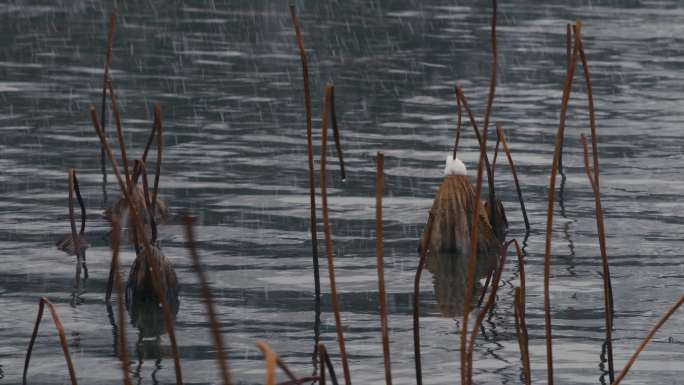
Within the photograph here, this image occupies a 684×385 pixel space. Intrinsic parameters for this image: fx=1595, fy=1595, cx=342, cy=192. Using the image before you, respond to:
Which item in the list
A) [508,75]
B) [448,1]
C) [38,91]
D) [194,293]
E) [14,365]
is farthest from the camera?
[448,1]

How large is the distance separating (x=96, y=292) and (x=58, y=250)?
130cm

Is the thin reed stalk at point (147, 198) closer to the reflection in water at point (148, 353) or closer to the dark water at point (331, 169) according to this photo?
the dark water at point (331, 169)

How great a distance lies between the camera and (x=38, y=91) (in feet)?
58.2

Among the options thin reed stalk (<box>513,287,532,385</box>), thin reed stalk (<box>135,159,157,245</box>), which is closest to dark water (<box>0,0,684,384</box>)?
thin reed stalk (<box>135,159,157,245</box>)

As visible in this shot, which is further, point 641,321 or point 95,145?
point 95,145

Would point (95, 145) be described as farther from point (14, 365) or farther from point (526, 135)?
point (14, 365)

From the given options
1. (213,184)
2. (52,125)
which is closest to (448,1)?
(52,125)

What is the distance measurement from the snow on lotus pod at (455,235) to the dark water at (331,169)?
8.6 inches

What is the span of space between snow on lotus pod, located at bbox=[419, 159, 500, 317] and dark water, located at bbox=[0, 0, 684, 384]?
0.22 meters

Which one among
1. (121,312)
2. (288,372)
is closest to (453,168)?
(288,372)

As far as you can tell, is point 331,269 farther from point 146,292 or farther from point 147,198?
point 147,198

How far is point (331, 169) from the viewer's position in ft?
45.4

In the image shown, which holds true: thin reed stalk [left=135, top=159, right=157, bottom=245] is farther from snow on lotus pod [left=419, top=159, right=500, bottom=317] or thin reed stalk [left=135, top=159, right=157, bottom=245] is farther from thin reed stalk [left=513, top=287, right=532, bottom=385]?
thin reed stalk [left=513, top=287, right=532, bottom=385]

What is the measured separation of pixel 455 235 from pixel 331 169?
3.99 m
